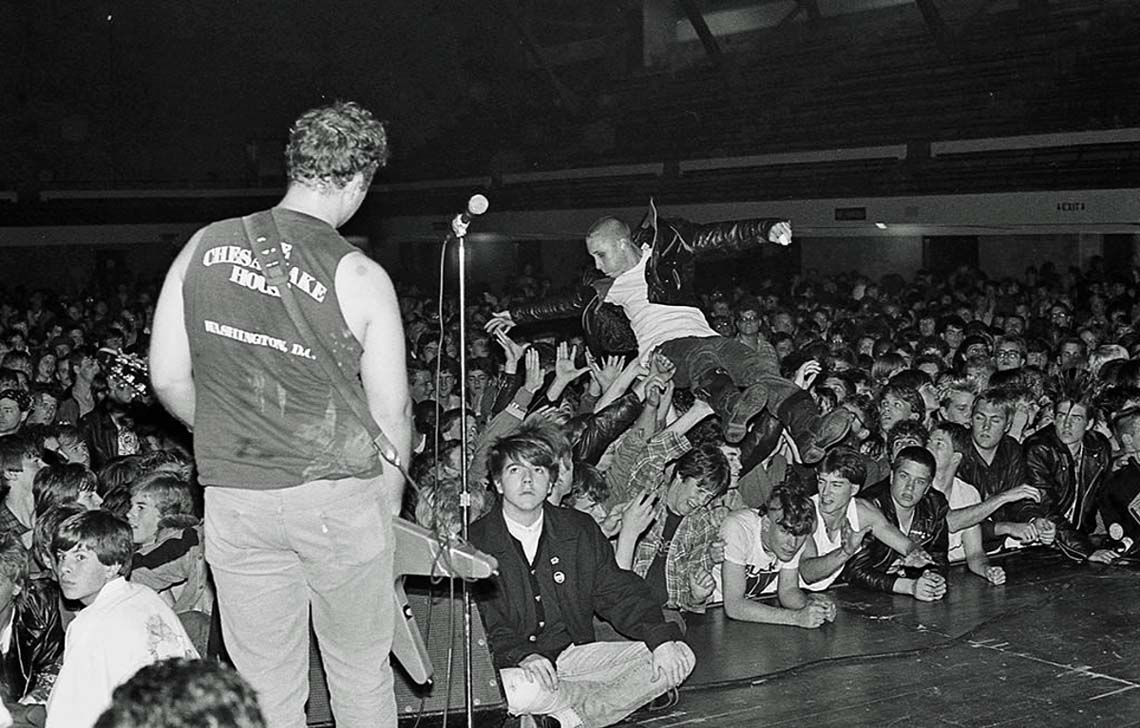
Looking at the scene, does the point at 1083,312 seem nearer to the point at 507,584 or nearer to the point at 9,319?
the point at 507,584

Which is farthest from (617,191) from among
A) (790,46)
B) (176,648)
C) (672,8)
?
(176,648)

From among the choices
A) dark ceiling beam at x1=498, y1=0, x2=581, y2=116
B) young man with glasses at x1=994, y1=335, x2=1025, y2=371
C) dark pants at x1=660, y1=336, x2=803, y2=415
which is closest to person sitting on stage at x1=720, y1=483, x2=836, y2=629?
dark pants at x1=660, y1=336, x2=803, y2=415

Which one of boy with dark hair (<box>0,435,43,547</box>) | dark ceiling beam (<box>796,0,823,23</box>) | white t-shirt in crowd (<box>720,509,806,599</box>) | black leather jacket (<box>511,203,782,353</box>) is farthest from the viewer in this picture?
dark ceiling beam (<box>796,0,823,23</box>)

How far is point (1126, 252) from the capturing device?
56.2 feet

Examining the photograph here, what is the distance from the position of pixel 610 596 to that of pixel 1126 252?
1462 centimetres

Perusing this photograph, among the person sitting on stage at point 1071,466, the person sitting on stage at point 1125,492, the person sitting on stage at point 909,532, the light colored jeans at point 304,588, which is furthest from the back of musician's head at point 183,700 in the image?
the person sitting on stage at point 1071,466

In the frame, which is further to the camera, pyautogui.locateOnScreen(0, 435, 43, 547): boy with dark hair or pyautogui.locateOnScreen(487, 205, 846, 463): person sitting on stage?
pyautogui.locateOnScreen(487, 205, 846, 463): person sitting on stage

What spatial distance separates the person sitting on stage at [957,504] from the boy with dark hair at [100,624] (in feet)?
12.6

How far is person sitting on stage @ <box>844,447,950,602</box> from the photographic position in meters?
5.75

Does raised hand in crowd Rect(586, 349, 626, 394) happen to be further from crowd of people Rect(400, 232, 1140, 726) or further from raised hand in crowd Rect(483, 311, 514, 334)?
raised hand in crowd Rect(483, 311, 514, 334)

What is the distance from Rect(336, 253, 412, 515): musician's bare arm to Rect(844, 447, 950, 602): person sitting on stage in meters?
3.45

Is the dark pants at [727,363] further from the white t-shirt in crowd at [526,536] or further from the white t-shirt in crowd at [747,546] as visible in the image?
the white t-shirt in crowd at [526,536]

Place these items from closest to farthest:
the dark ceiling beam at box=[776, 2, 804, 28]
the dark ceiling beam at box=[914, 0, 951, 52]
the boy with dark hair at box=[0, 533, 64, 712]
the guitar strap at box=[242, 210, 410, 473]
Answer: the guitar strap at box=[242, 210, 410, 473] → the boy with dark hair at box=[0, 533, 64, 712] → the dark ceiling beam at box=[914, 0, 951, 52] → the dark ceiling beam at box=[776, 2, 804, 28]

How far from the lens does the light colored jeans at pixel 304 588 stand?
9.18ft
